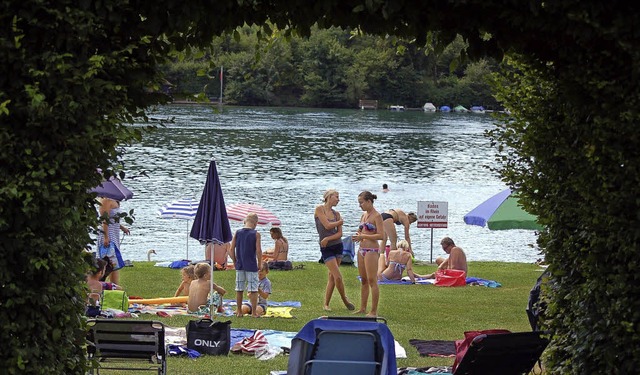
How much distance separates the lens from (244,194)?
37.5 meters

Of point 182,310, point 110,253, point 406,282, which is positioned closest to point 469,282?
point 406,282

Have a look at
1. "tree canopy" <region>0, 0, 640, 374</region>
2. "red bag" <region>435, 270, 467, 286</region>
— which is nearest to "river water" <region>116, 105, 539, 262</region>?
"tree canopy" <region>0, 0, 640, 374</region>

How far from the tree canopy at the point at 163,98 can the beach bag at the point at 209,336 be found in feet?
13.4

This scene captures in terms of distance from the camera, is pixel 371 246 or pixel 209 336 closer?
pixel 209 336

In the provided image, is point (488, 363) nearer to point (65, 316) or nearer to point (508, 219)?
point (65, 316)

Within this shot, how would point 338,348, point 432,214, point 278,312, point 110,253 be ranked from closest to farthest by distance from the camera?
point 338,348
point 278,312
point 110,253
point 432,214

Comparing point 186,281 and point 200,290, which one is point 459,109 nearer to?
point 186,281

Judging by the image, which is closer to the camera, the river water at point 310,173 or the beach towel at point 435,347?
the beach towel at point 435,347

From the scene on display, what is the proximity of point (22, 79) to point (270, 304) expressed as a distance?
936 centimetres

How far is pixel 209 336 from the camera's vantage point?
9984mm

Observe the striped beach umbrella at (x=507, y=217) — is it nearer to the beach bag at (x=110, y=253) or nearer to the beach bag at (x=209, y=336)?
the beach bag at (x=110, y=253)

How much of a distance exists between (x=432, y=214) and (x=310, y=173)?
25.0 metres

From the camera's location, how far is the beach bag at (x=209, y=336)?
393 inches

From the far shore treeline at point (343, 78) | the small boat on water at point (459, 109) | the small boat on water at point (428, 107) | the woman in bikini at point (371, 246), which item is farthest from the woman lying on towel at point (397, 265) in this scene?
the small boat on water at point (459, 109)
